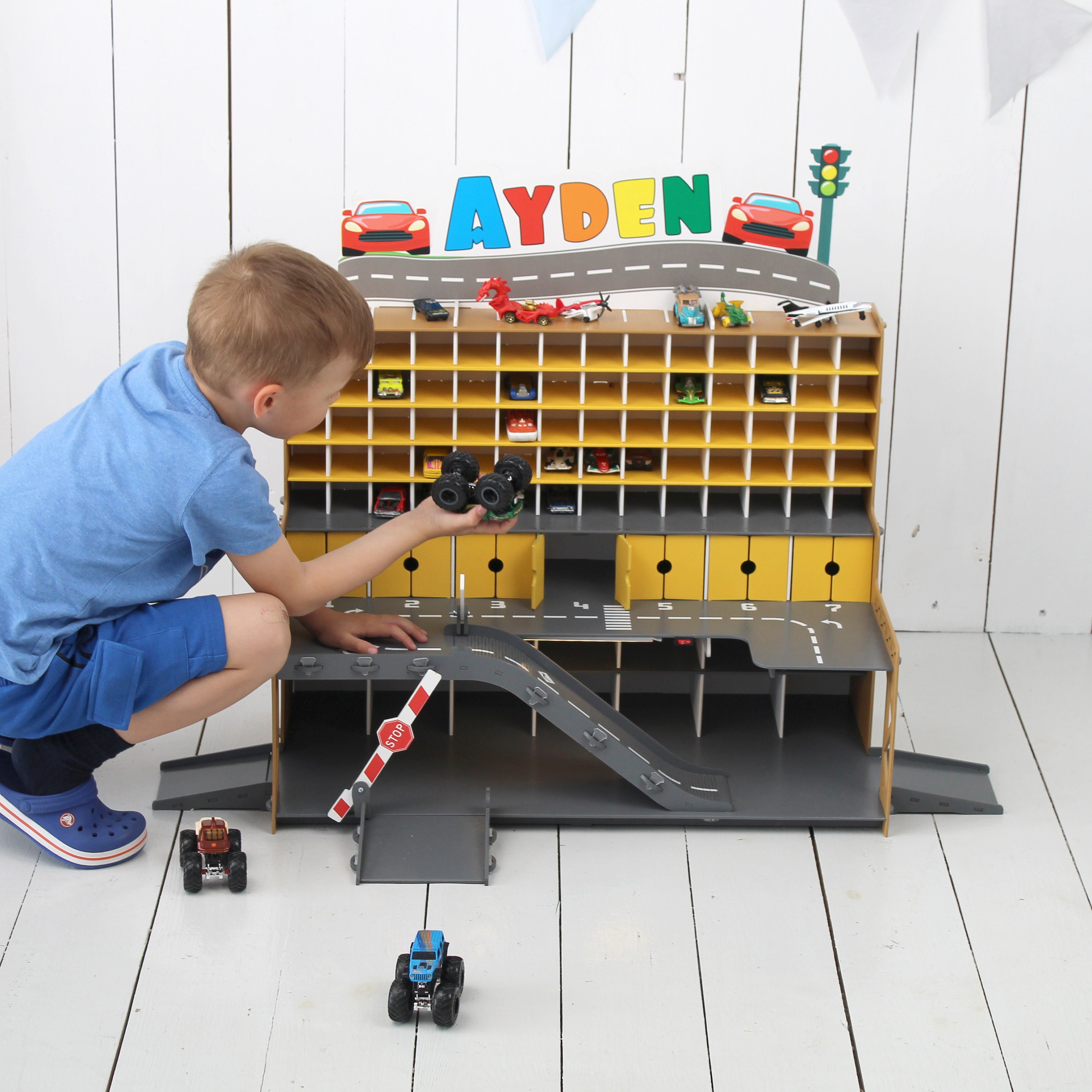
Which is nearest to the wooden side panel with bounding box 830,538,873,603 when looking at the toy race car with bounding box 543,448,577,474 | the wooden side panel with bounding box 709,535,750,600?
the wooden side panel with bounding box 709,535,750,600

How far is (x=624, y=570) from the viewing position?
2.34m

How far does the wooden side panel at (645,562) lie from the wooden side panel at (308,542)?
0.52 m

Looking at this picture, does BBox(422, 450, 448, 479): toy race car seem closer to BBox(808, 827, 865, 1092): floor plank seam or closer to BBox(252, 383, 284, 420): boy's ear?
BBox(252, 383, 284, 420): boy's ear

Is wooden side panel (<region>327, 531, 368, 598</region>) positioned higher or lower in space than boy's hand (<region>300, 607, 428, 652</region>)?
higher

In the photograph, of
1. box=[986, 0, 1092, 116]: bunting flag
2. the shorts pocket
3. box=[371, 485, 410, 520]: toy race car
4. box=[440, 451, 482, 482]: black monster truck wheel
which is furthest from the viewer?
box=[986, 0, 1092, 116]: bunting flag

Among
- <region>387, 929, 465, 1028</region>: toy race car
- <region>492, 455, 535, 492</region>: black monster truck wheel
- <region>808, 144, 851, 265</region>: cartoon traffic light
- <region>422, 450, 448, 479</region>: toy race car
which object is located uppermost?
<region>808, 144, 851, 265</region>: cartoon traffic light

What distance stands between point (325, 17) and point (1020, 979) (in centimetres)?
209

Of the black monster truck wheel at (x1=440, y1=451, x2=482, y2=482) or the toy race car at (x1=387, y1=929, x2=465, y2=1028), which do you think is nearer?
the toy race car at (x1=387, y1=929, x2=465, y2=1028)

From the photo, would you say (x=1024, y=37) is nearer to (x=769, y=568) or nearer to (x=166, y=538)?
(x=769, y=568)

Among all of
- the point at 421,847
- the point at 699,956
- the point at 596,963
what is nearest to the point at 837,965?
the point at 699,956

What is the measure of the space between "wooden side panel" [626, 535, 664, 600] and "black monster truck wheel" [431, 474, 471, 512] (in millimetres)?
388

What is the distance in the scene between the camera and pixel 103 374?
288 cm

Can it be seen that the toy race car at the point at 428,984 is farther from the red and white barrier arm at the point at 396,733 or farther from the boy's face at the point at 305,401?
the boy's face at the point at 305,401

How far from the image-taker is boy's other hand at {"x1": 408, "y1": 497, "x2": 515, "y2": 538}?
6.89 feet
